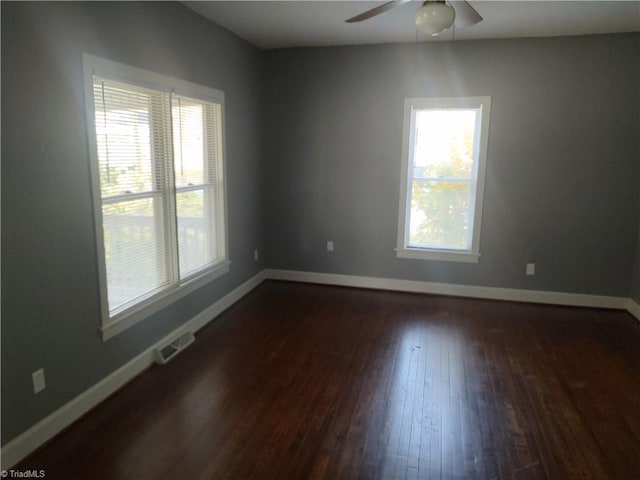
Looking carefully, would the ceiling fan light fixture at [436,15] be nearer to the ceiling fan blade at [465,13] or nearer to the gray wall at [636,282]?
the ceiling fan blade at [465,13]

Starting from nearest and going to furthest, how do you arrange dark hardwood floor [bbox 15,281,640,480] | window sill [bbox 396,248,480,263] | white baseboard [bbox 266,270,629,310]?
1. dark hardwood floor [bbox 15,281,640,480]
2. white baseboard [bbox 266,270,629,310]
3. window sill [bbox 396,248,480,263]

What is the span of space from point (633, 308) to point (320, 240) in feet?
10.4

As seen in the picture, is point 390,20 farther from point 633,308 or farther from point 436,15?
point 633,308

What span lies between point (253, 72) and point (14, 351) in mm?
3443

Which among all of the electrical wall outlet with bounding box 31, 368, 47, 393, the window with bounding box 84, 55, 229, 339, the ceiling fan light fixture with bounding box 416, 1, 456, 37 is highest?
the ceiling fan light fixture with bounding box 416, 1, 456, 37

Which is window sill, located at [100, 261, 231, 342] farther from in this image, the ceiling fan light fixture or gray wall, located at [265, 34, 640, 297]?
the ceiling fan light fixture

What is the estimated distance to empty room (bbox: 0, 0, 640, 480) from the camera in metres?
2.19

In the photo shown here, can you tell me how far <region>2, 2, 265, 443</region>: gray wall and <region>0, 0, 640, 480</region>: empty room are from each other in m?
0.01

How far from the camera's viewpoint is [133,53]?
2.77 m

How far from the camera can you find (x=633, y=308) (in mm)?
4125

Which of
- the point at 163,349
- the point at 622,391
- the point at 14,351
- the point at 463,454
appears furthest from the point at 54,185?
the point at 622,391

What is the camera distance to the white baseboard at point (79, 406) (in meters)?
2.12

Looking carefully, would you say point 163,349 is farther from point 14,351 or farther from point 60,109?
point 60,109

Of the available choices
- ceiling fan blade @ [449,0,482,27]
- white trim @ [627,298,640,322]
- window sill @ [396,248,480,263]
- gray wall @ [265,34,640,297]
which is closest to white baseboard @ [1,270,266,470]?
gray wall @ [265,34,640,297]
